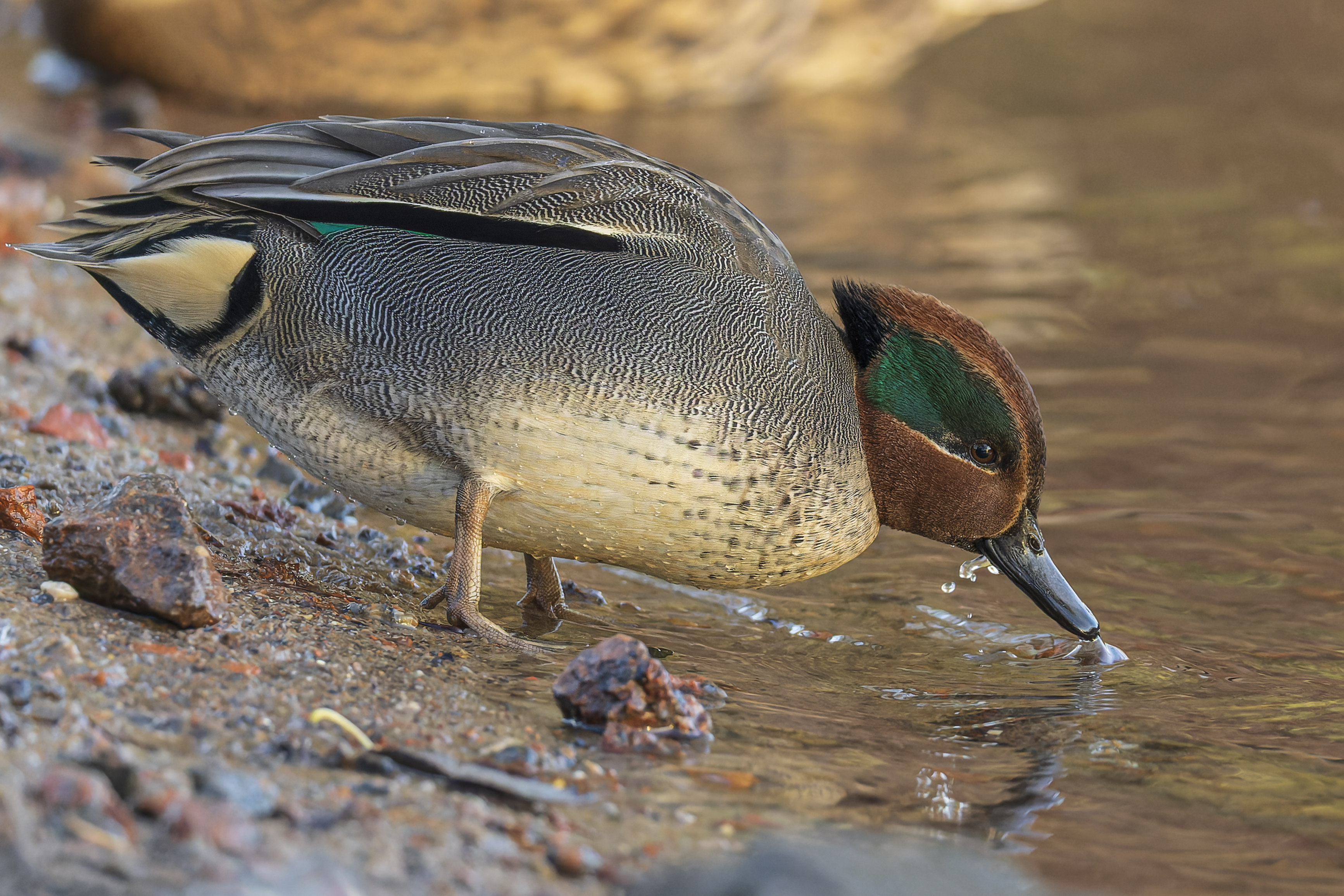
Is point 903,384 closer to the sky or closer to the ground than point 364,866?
closer to the sky

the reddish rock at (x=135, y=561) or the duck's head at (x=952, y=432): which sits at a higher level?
the duck's head at (x=952, y=432)

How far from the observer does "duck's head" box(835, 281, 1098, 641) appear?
355 cm

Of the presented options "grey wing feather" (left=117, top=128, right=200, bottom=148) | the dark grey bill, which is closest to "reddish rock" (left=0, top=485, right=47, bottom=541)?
"grey wing feather" (left=117, top=128, right=200, bottom=148)

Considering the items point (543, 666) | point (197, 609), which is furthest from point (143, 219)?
point (543, 666)

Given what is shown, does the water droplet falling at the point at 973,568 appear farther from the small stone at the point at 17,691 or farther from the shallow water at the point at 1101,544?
the small stone at the point at 17,691

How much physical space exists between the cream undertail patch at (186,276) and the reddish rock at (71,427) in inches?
30.7

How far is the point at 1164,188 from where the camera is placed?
29.4 feet

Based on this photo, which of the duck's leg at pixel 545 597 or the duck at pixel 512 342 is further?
the duck's leg at pixel 545 597

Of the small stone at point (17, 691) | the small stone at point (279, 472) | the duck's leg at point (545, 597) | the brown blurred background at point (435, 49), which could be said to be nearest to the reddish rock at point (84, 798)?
the small stone at point (17, 691)

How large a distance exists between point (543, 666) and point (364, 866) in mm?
1099

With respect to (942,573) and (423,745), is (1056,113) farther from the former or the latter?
(423,745)

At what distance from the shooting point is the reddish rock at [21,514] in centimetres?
311

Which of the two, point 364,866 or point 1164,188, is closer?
point 364,866

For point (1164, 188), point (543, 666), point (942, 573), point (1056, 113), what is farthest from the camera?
point (1056, 113)
